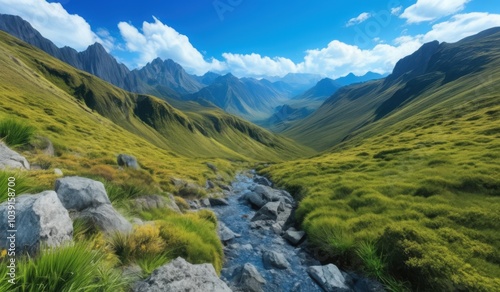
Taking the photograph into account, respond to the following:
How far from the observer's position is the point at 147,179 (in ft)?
69.0

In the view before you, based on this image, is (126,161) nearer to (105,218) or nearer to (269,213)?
(269,213)

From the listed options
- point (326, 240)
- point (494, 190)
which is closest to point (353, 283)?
point (326, 240)

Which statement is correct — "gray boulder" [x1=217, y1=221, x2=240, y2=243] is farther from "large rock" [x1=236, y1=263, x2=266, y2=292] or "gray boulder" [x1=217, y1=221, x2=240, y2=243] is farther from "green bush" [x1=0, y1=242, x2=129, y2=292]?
"green bush" [x1=0, y1=242, x2=129, y2=292]

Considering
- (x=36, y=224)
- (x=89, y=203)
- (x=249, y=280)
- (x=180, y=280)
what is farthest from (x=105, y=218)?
(x=249, y=280)

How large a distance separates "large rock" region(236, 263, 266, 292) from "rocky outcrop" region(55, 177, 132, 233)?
18.9 feet

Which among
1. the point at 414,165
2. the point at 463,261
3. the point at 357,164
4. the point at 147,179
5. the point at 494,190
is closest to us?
the point at 463,261

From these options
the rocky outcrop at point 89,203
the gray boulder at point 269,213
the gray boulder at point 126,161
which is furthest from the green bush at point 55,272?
the gray boulder at point 126,161

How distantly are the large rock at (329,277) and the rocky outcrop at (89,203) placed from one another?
929 cm

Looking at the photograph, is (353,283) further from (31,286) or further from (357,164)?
(357,164)

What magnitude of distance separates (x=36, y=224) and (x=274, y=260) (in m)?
11.9

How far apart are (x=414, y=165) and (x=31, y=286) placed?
114 ft

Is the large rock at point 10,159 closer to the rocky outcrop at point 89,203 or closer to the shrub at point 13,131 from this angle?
the shrub at point 13,131

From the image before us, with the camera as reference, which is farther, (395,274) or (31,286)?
(395,274)

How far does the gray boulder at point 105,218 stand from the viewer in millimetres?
8852
